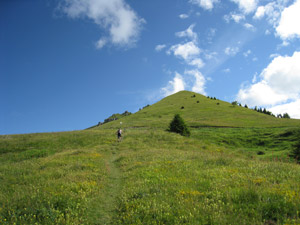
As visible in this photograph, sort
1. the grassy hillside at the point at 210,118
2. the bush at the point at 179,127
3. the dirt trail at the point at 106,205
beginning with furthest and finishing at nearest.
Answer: the grassy hillside at the point at 210,118 → the bush at the point at 179,127 → the dirt trail at the point at 106,205

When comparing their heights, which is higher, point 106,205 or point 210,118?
point 210,118

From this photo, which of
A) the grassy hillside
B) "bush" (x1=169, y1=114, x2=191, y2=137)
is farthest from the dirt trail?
the grassy hillside

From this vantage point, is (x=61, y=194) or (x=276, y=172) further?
(x=276, y=172)

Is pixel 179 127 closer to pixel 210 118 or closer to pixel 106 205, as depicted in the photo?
pixel 106 205

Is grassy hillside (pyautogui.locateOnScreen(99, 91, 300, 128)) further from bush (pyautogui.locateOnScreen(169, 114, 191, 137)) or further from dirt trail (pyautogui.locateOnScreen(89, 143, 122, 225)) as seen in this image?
dirt trail (pyautogui.locateOnScreen(89, 143, 122, 225))

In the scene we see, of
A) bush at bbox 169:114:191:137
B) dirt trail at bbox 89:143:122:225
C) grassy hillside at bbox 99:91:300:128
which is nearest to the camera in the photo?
dirt trail at bbox 89:143:122:225

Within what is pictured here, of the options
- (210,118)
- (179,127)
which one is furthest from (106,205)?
(210,118)

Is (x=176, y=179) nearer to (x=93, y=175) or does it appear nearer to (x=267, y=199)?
(x=267, y=199)

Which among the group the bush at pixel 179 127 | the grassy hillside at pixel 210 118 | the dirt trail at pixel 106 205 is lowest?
the dirt trail at pixel 106 205

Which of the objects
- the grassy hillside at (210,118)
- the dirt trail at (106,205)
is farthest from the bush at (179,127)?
the dirt trail at (106,205)

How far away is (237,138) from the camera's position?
145ft

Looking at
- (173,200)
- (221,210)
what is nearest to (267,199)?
(221,210)

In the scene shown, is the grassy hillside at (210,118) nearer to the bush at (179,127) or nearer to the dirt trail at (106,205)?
the bush at (179,127)

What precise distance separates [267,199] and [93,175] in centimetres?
981
